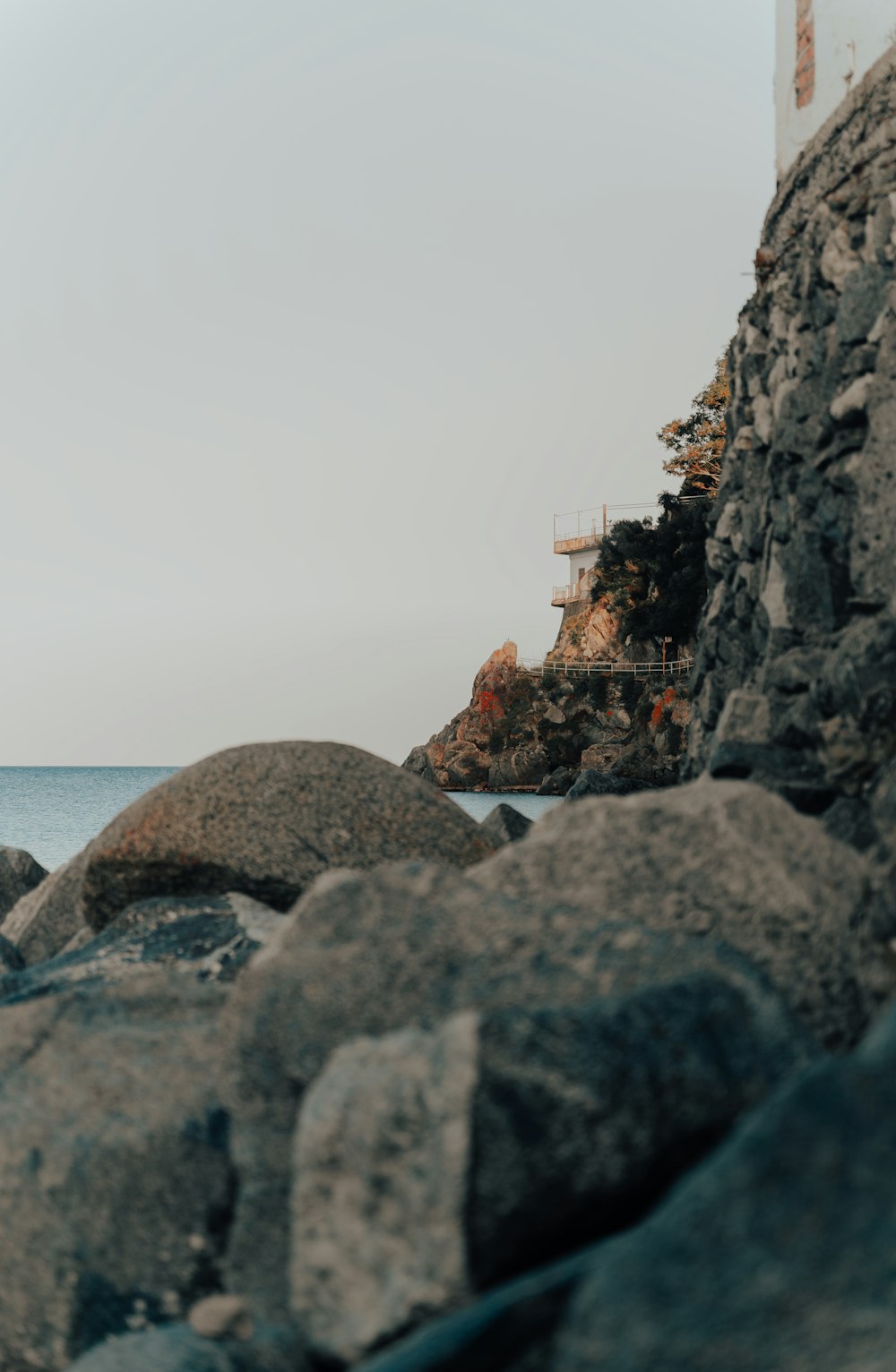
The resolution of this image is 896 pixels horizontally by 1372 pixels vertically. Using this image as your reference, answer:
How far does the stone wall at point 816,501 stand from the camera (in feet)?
18.2

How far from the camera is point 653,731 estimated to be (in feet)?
152

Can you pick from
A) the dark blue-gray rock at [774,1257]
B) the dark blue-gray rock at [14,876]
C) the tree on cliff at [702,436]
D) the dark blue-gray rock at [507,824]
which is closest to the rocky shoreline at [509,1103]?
the dark blue-gray rock at [774,1257]

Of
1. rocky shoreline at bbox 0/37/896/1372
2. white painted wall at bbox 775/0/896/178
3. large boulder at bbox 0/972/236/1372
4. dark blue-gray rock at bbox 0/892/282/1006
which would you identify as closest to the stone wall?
rocky shoreline at bbox 0/37/896/1372

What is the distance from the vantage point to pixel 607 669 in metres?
52.6

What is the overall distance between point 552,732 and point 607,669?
4.43 metres

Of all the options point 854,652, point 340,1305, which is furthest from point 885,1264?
point 854,652

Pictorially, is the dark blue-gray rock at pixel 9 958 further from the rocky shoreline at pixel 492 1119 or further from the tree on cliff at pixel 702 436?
the tree on cliff at pixel 702 436

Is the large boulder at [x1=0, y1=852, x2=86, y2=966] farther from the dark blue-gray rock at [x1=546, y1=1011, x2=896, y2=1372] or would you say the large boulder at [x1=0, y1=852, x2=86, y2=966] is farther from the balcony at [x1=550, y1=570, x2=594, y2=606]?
the balcony at [x1=550, y1=570, x2=594, y2=606]

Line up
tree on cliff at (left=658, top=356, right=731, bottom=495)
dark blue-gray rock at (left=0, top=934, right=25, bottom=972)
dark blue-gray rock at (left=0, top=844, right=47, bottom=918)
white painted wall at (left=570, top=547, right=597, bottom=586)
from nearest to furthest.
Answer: dark blue-gray rock at (left=0, top=934, right=25, bottom=972) → dark blue-gray rock at (left=0, top=844, right=47, bottom=918) → tree on cliff at (left=658, top=356, right=731, bottom=495) → white painted wall at (left=570, top=547, right=597, bottom=586)

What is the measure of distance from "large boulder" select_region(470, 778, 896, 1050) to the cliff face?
36.4m

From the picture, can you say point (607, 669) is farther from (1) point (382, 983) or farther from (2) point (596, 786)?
(1) point (382, 983)

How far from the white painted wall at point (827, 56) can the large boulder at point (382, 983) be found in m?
8.36

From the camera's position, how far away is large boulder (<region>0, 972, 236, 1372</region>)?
3311 millimetres

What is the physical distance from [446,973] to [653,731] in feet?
144
